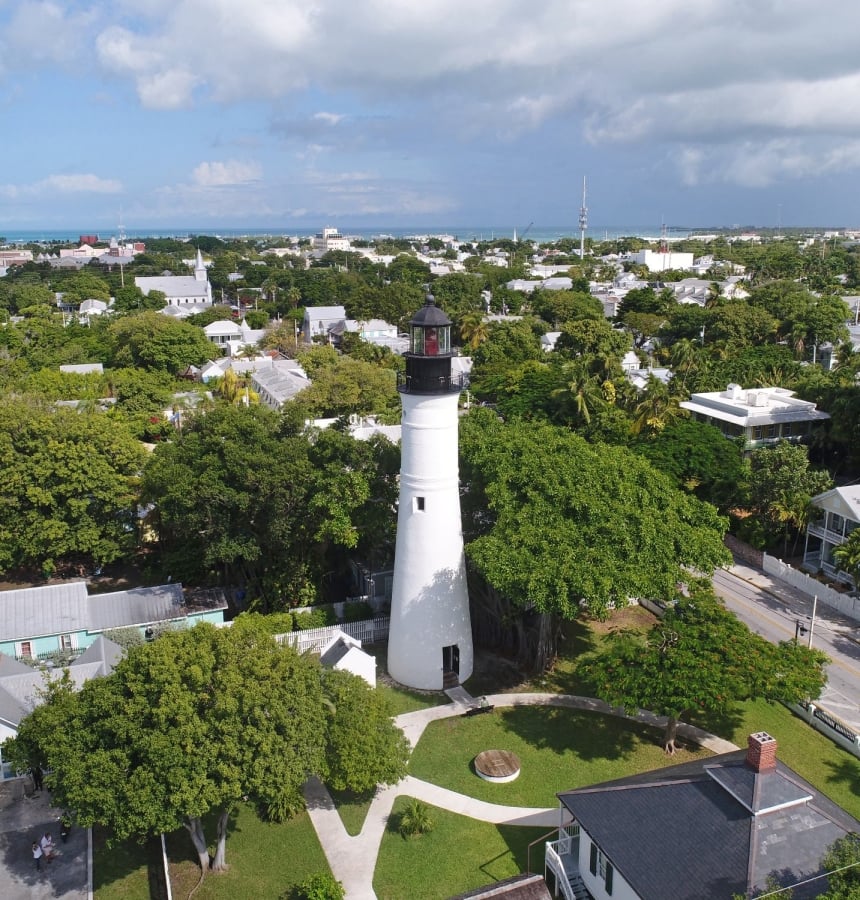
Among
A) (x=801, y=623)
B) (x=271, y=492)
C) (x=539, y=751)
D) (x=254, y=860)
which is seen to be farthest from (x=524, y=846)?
(x=801, y=623)

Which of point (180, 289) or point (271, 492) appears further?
point (180, 289)

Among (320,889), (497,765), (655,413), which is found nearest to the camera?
(320,889)

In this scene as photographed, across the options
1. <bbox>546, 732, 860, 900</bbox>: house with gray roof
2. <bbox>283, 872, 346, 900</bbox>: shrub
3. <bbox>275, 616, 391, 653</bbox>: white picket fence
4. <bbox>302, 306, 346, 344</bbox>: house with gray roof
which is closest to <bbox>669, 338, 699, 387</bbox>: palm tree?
<bbox>275, 616, 391, 653</bbox>: white picket fence

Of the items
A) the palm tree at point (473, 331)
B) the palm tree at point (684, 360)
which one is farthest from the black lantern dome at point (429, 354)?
the palm tree at point (473, 331)

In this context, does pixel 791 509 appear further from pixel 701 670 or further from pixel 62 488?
pixel 62 488

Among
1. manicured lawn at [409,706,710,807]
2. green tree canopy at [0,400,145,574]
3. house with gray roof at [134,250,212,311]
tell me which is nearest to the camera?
manicured lawn at [409,706,710,807]

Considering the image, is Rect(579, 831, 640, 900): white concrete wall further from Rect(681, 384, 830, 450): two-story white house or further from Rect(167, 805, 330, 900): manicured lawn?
Rect(681, 384, 830, 450): two-story white house

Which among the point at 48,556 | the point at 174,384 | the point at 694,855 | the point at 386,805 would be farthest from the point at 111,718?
the point at 174,384
